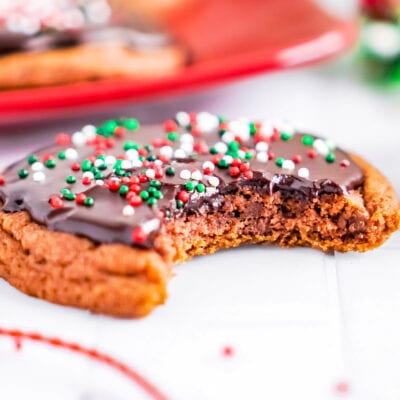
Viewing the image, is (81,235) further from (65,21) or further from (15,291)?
(65,21)

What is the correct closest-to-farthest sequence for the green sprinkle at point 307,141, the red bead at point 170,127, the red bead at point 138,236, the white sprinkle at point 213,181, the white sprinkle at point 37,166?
the red bead at point 138,236, the white sprinkle at point 213,181, the white sprinkle at point 37,166, the green sprinkle at point 307,141, the red bead at point 170,127

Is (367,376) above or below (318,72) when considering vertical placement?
above

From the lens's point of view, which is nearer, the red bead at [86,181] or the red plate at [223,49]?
the red bead at [86,181]

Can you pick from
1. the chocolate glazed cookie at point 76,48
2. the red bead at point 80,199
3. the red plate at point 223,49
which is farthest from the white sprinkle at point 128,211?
the chocolate glazed cookie at point 76,48

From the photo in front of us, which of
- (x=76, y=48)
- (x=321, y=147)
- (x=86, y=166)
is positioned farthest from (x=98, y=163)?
(x=76, y=48)

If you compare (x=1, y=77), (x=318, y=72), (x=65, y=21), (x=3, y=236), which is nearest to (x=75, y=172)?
(x=3, y=236)

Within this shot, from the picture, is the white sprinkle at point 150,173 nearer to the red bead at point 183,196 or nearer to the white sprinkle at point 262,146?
the red bead at point 183,196
